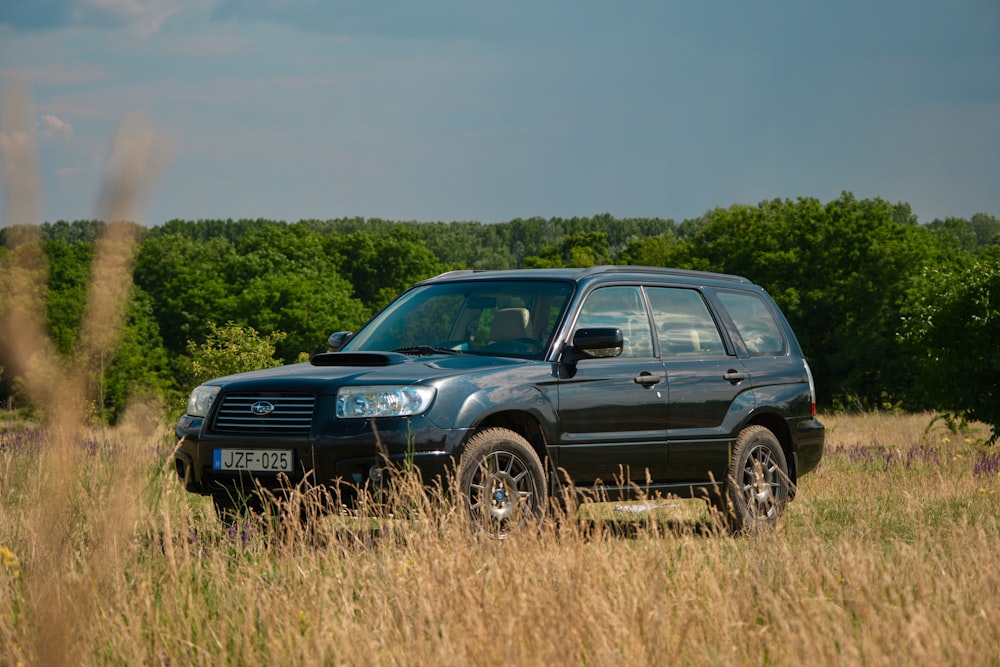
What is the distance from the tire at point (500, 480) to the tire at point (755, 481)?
6.64 feet

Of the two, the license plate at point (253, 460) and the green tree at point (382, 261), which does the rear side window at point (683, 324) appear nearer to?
the license plate at point (253, 460)

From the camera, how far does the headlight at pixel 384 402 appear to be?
7.04 m

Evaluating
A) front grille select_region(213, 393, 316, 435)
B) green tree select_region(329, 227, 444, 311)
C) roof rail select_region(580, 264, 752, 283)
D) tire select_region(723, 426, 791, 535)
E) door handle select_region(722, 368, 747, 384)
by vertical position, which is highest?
green tree select_region(329, 227, 444, 311)

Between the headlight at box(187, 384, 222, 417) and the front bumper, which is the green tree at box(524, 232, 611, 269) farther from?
the front bumper

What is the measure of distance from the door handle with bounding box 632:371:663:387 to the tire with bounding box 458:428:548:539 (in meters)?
1.22

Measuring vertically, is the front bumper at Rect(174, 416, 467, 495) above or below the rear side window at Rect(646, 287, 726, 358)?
below

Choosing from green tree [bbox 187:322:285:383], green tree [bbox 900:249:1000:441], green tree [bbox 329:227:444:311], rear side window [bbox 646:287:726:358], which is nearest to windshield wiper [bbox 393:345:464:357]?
rear side window [bbox 646:287:726:358]

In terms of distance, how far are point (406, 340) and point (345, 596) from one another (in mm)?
4123

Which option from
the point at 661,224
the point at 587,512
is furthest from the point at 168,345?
the point at 661,224

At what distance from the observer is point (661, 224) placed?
506 feet

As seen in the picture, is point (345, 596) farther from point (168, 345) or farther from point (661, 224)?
point (661, 224)

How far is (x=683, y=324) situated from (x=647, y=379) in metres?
0.80

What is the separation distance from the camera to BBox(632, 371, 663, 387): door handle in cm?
841

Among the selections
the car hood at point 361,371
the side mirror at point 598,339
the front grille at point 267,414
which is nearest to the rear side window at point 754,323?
the side mirror at point 598,339
